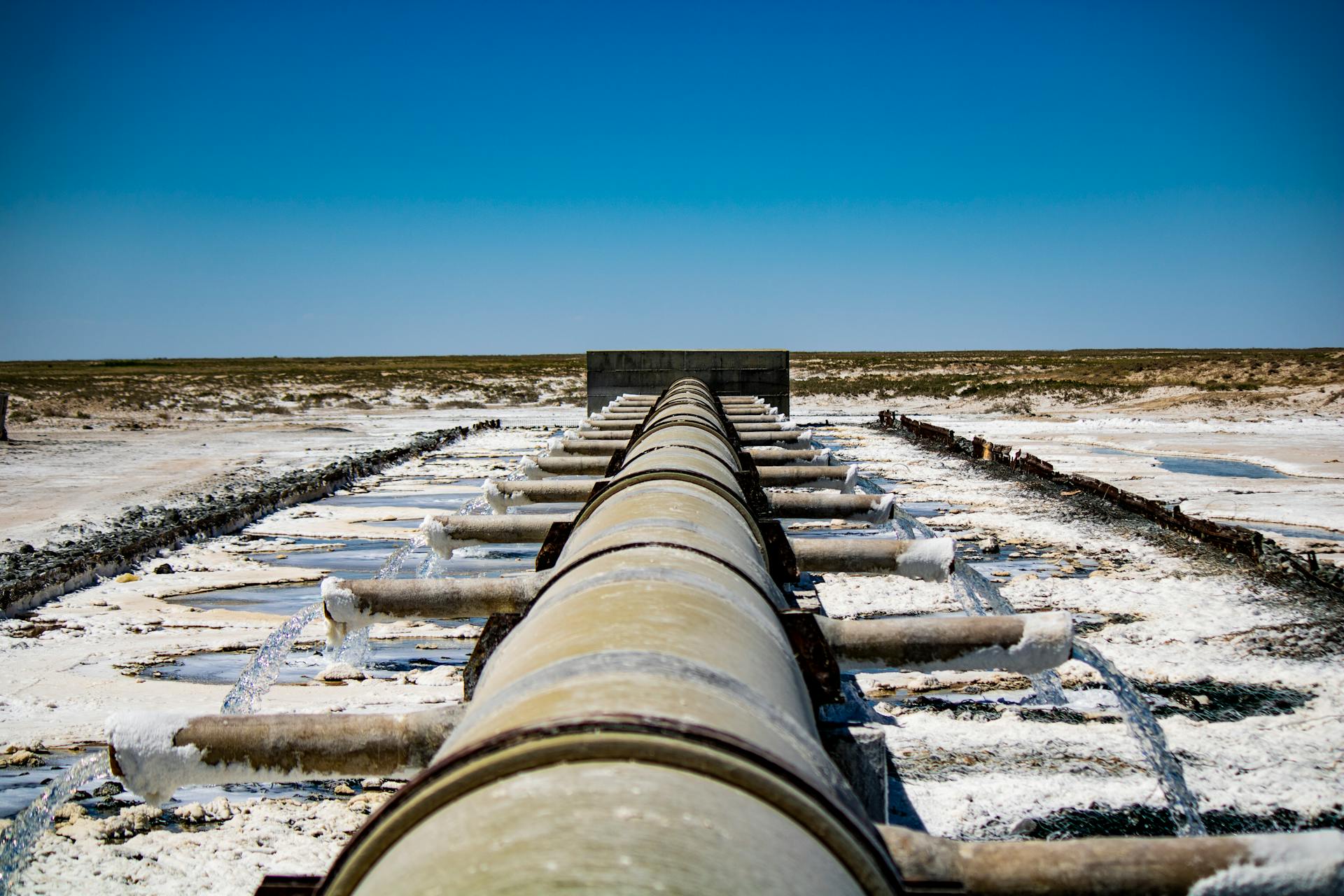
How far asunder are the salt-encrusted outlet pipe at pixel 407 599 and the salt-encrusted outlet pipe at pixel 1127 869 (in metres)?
2.22

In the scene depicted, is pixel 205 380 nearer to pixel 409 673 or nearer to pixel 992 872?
pixel 409 673

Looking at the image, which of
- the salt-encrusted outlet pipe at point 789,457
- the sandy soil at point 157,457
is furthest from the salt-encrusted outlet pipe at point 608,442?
the sandy soil at point 157,457

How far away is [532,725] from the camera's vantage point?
61.4 inches

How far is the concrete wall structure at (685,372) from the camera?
61.4 ft

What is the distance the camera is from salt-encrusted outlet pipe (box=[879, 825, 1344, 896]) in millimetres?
1844

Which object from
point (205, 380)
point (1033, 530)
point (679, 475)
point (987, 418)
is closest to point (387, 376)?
point (205, 380)

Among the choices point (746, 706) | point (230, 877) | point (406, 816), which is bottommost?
point (230, 877)

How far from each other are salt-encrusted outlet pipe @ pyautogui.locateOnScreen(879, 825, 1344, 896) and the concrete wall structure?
16886 mm

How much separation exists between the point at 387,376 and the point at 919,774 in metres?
55.0

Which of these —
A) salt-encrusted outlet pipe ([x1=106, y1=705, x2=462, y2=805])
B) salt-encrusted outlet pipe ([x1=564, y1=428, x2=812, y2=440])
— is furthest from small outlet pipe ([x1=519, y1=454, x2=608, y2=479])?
salt-encrusted outlet pipe ([x1=106, y1=705, x2=462, y2=805])

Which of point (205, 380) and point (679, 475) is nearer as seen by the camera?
point (679, 475)

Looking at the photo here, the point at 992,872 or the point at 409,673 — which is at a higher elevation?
the point at 992,872

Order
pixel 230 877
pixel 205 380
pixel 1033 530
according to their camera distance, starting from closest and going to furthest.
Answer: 1. pixel 230 877
2. pixel 1033 530
3. pixel 205 380

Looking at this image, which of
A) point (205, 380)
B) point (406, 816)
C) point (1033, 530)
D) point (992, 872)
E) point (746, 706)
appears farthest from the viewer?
point (205, 380)
